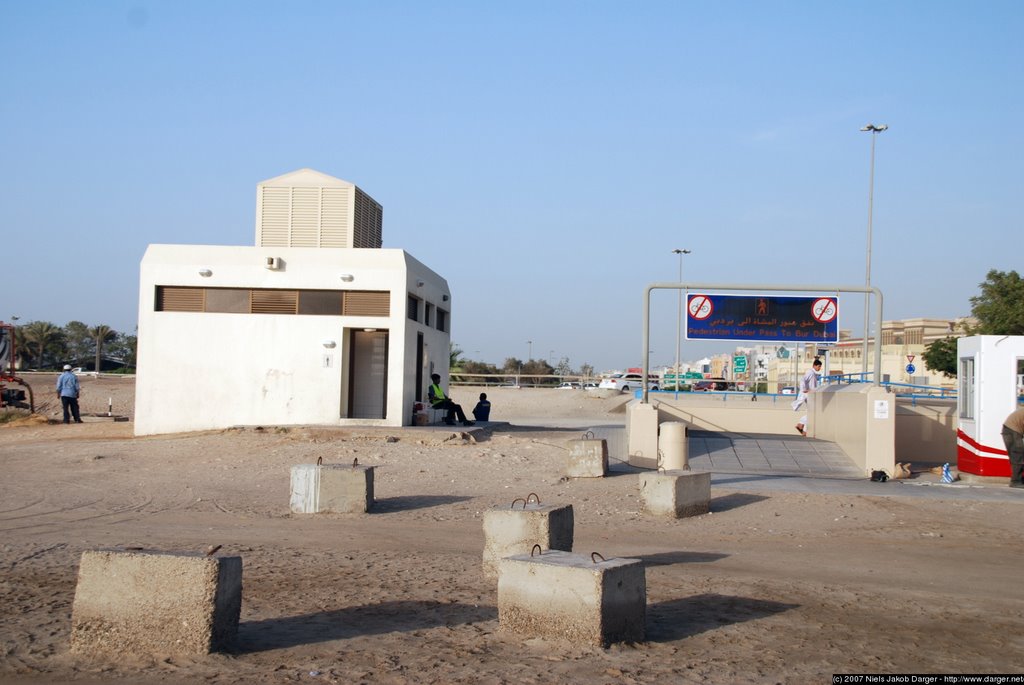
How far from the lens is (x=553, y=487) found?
15.9 metres

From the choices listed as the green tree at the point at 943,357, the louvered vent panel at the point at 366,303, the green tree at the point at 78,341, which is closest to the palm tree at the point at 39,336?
the green tree at the point at 78,341

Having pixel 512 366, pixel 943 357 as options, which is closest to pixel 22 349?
pixel 512 366

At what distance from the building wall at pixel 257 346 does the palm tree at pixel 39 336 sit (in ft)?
194

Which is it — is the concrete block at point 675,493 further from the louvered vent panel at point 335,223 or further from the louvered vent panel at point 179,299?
the louvered vent panel at point 179,299

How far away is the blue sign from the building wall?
23.8ft

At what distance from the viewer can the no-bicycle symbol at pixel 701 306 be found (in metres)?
20.0

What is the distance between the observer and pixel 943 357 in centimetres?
A: 4859

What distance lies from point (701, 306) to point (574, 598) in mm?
14190

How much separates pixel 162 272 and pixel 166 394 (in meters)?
2.99

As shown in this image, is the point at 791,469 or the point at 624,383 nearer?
the point at 791,469

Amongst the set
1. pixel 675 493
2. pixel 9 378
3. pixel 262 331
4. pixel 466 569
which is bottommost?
pixel 466 569

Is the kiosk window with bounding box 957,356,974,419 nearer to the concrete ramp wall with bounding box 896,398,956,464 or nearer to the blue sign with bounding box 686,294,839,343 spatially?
the blue sign with bounding box 686,294,839,343

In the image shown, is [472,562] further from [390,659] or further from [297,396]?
[297,396]

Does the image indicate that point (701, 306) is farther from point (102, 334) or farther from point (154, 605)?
point (102, 334)
